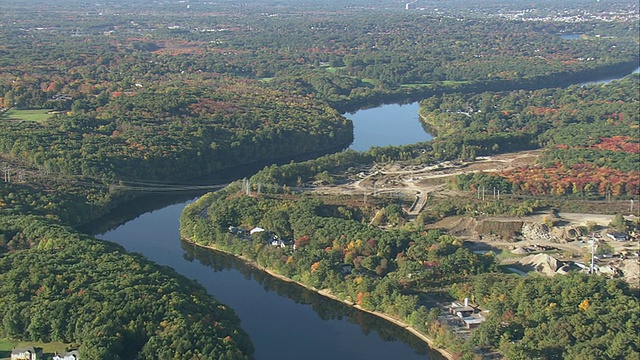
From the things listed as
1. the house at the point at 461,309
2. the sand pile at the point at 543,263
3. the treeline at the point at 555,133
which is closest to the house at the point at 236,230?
the house at the point at 461,309

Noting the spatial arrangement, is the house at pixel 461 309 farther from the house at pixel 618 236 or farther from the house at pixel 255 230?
the house at pixel 255 230

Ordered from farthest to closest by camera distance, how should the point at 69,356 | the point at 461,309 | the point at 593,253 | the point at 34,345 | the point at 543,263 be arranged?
1. the point at 593,253
2. the point at 543,263
3. the point at 461,309
4. the point at 34,345
5. the point at 69,356

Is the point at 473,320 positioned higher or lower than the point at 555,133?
higher

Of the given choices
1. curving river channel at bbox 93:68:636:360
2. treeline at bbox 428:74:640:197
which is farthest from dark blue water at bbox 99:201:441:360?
treeline at bbox 428:74:640:197

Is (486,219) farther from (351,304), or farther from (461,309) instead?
(351,304)

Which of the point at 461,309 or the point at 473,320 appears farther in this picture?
the point at 461,309

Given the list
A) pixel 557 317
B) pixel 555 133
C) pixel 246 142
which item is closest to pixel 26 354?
pixel 557 317

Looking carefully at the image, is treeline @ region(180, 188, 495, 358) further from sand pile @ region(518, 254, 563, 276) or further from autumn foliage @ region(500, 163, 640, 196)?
autumn foliage @ region(500, 163, 640, 196)
